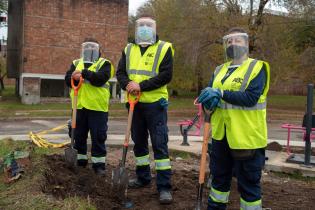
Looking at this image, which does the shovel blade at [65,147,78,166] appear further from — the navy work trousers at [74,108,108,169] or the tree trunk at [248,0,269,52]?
the tree trunk at [248,0,269,52]

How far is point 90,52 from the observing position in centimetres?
693

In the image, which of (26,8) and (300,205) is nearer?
(300,205)

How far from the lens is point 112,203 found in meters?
5.02

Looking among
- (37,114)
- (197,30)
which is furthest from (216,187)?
(197,30)

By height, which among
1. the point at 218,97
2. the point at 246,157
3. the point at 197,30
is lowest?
the point at 246,157

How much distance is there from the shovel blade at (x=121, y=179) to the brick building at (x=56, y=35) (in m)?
Answer: 20.3

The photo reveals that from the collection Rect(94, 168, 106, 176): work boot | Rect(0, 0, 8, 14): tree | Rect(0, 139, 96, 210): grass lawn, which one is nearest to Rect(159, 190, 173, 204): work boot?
Rect(0, 139, 96, 210): grass lawn

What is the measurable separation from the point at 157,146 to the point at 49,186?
4.45 ft

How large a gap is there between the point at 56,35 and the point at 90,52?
63.1 feet

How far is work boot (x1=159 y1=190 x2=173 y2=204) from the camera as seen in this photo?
17.1 feet

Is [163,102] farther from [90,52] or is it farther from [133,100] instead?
[90,52]

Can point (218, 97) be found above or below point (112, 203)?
above

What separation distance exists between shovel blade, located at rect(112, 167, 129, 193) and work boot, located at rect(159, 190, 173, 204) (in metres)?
0.44

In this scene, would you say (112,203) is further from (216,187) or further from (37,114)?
(37,114)
